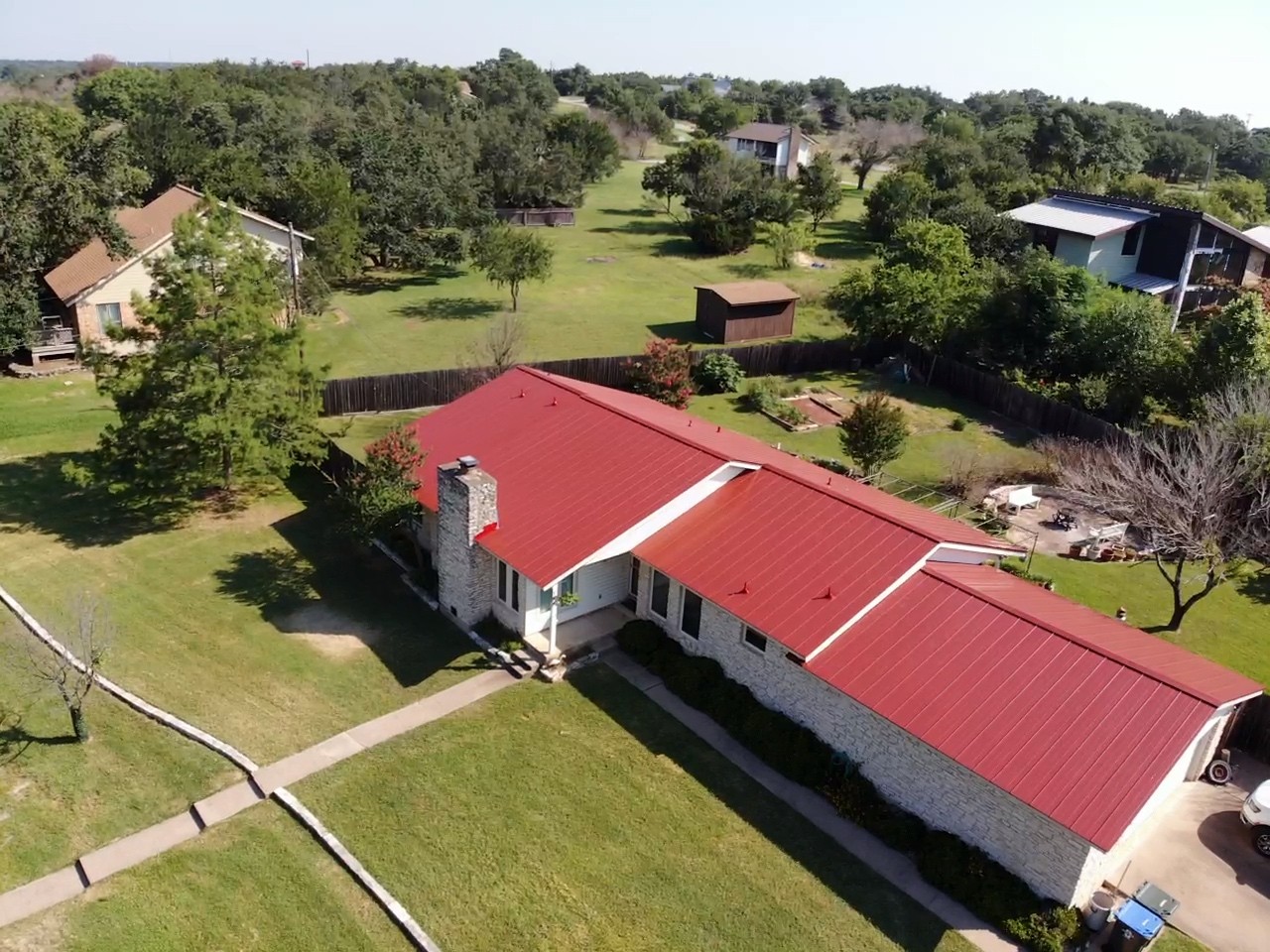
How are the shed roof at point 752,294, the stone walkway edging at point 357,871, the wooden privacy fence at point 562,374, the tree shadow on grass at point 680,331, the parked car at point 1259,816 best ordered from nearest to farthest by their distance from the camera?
the stone walkway edging at point 357,871, the parked car at point 1259,816, the wooden privacy fence at point 562,374, the shed roof at point 752,294, the tree shadow on grass at point 680,331

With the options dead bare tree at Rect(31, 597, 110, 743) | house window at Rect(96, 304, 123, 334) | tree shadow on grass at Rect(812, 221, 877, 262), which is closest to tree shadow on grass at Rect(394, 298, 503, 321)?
house window at Rect(96, 304, 123, 334)

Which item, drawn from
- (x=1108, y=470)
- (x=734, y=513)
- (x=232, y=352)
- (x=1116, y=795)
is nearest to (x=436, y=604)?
(x=734, y=513)

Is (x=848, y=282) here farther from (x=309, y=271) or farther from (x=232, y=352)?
(x=232, y=352)

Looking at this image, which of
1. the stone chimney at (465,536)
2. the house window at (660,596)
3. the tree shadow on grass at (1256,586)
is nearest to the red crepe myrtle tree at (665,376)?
the stone chimney at (465,536)

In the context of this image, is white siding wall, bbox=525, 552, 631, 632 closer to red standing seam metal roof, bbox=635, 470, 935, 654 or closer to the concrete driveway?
red standing seam metal roof, bbox=635, 470, 935, 654

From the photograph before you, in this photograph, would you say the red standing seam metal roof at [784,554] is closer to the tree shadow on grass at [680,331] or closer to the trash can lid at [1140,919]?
the trash can lid at [1140,919]
